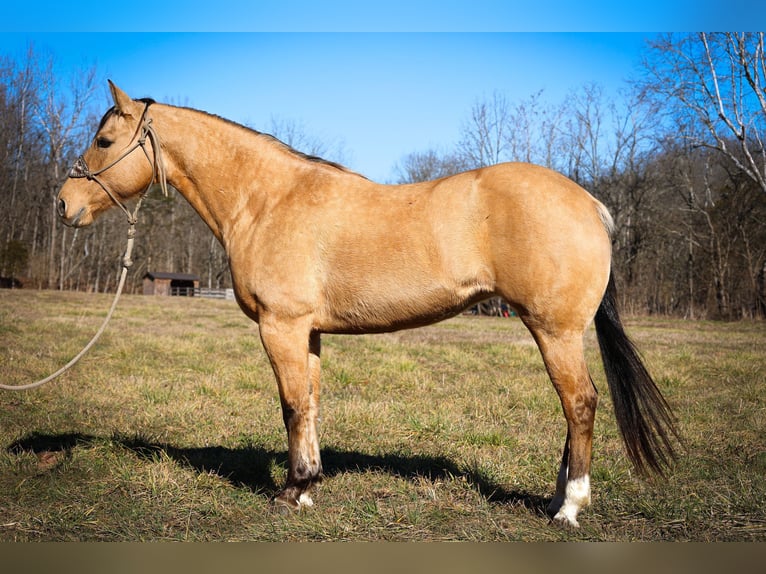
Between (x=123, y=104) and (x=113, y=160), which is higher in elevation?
(x=123, y=104)

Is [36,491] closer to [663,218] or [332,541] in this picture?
[332,541]

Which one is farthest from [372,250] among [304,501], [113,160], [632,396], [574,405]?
[113,160]

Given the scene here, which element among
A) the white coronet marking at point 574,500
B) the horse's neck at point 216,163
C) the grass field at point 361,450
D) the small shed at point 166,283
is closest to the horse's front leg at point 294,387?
the grass field at point 361,450

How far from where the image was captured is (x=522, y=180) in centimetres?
317

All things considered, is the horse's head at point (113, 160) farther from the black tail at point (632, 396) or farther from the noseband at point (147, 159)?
the black tail at point (632, 396)

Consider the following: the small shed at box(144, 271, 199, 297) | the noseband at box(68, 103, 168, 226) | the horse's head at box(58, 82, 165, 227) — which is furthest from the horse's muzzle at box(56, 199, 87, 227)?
the small shed at box(144, 271, 199, 297)

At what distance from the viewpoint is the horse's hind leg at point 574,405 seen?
3.03 meters

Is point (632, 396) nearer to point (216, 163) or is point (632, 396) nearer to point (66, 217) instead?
point (216, 163)

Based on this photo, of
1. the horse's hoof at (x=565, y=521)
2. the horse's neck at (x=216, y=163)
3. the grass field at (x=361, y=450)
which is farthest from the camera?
the horse's neck at (x=216, y=163)

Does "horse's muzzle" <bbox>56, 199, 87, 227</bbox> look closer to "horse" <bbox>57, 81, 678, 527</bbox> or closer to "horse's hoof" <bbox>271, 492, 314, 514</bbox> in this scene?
"horse" <bbox>57, 81, 678, 527</bbox>

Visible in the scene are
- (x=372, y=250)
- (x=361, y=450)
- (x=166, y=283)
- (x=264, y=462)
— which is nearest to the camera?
(x=372, y=250)

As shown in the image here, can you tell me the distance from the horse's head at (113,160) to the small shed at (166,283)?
34630 mm

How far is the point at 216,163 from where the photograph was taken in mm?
3789

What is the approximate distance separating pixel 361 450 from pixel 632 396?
2346 millimetres
